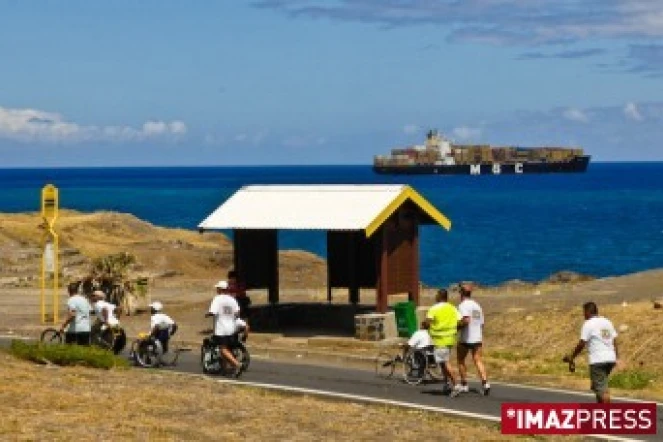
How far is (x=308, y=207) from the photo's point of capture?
30.7m

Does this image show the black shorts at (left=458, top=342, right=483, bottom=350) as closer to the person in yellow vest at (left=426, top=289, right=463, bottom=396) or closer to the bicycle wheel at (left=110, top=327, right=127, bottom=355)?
the person in yellow vest at (left=426, top=289, right=463, bottom=396)

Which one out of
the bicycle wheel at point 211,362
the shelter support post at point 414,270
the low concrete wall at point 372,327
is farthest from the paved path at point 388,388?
the shelter support post at point 414,270

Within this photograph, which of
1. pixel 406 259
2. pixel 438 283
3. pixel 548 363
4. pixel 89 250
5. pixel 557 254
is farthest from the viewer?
pixel 557 254

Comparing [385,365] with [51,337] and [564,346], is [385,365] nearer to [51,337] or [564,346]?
[564,346]

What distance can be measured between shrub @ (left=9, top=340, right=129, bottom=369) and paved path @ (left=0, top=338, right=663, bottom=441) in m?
1.77

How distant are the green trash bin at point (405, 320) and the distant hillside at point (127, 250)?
641 inches

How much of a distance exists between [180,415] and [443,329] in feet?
18.7

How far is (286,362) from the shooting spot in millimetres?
26109

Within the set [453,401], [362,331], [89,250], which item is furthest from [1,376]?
[89,250]

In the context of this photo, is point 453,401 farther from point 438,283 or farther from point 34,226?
point 438,283

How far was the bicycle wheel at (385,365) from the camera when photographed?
932 inches

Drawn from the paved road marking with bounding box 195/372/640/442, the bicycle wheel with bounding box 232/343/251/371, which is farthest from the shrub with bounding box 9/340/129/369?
the bicycle wheel with bounding box 232/343/251/371

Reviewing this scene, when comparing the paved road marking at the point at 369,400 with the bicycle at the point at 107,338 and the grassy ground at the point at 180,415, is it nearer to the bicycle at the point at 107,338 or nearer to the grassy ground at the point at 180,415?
the grassy ground at the point at 180,415

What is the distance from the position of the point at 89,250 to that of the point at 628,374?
3980 centimetres
